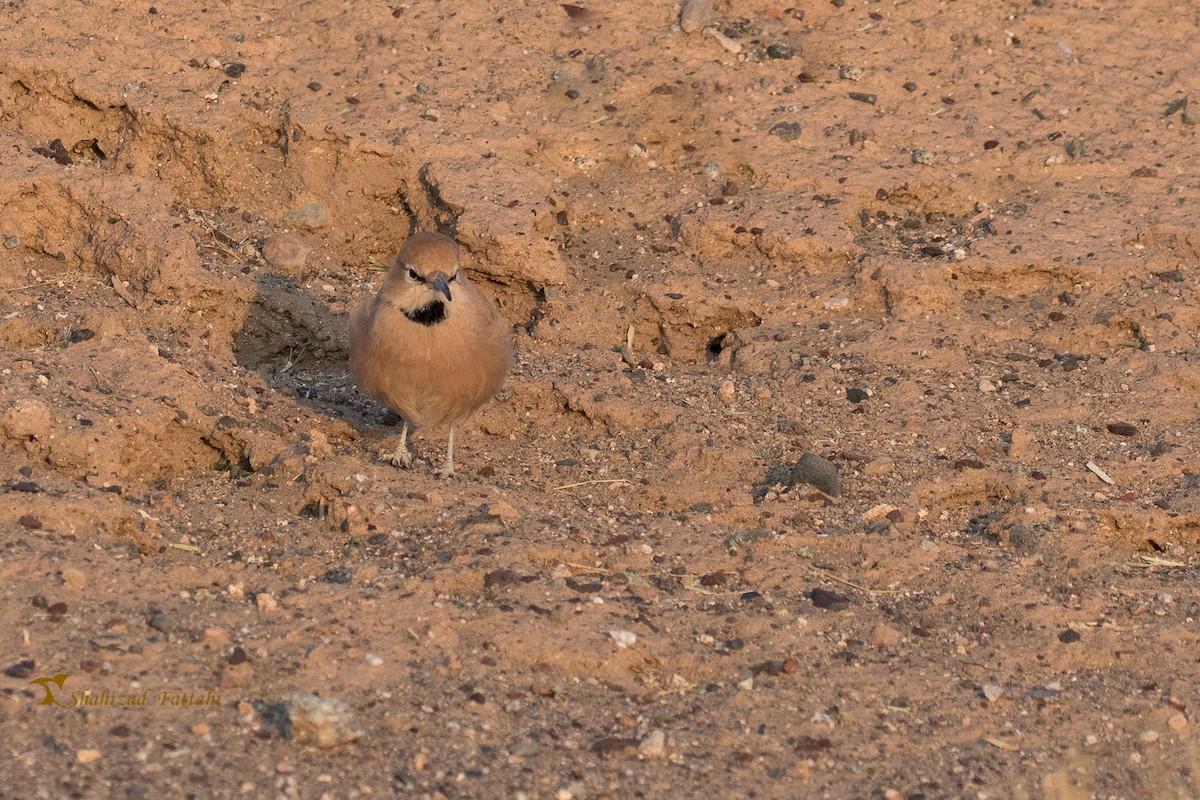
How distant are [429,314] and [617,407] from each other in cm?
115

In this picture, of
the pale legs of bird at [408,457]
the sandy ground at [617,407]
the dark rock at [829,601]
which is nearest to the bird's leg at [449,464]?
the pale legs of bird at [408,457]

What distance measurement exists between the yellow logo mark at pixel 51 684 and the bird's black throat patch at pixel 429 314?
2.43 metres

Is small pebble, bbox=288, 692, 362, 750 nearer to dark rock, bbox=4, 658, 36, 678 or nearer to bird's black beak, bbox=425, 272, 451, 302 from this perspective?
dark rock, bbox=4, 658, 36, 678

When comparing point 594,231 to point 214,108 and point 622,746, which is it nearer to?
point 214,108

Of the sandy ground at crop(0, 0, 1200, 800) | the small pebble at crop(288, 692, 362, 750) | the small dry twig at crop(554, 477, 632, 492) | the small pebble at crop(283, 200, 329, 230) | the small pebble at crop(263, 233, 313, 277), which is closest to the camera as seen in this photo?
the small pebble at crop(288, 692, 362, 750)

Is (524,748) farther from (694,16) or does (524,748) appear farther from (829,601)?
(694,16)

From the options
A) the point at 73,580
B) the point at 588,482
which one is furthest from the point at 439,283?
the point at 73,580

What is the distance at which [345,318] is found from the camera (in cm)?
780

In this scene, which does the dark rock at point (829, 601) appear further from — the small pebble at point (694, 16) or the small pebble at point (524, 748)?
the small pebble at point (694, 16)

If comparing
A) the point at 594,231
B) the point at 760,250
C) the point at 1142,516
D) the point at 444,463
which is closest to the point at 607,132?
the point at 594,231

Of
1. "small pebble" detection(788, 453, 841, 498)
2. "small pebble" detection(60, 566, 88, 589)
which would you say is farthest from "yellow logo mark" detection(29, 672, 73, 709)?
"small pebble" detection(788, 453, 841, 498)

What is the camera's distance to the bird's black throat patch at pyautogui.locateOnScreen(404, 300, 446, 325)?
20.9 feet

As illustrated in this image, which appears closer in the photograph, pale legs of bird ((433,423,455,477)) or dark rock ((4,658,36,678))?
dark rock ((4,658,36,678))

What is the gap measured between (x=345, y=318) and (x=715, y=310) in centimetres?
204
